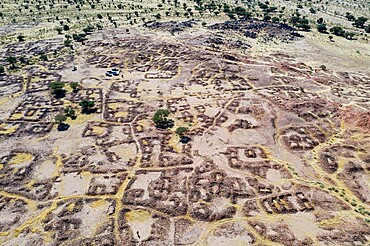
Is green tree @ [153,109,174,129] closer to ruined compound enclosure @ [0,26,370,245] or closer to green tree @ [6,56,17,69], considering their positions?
ruined compound enclosure @ [0,26,370,245]

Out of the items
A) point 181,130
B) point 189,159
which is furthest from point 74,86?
point 189,159

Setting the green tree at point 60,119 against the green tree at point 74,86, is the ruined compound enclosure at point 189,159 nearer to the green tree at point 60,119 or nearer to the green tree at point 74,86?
the green tree at point 60,119

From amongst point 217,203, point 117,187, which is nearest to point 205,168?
point 217,203

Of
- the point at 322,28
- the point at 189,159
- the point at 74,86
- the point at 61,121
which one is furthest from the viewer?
the point at 322,28

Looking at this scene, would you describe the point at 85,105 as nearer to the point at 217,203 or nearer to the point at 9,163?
the point at 9,163

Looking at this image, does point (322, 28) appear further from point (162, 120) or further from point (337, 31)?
point (162, 120)

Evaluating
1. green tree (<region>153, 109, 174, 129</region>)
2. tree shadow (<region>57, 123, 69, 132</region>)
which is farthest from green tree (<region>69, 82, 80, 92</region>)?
green tree (<region>153, 109, 174, 129</region>)
